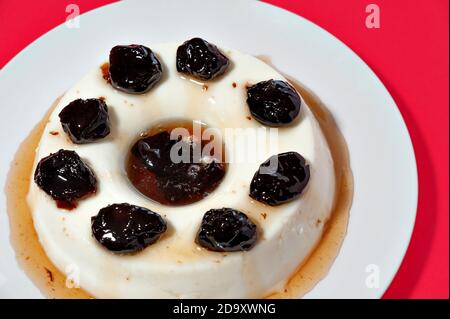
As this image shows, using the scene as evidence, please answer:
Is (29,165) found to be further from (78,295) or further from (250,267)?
(250,267)

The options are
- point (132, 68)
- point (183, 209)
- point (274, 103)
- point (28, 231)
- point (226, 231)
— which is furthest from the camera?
point (28, 231)

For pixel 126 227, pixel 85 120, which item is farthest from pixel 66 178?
pixel 126 227

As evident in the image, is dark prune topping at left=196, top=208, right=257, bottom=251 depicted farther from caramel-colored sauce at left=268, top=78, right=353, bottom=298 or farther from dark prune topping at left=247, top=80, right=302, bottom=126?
dark prune topping at left=247, top=80, right=302, bottom=126

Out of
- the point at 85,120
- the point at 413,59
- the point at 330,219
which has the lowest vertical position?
the point at 330,219

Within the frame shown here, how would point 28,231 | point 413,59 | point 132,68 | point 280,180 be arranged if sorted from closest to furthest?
point 280,180, point 132,68, point 28,231, point 413,59

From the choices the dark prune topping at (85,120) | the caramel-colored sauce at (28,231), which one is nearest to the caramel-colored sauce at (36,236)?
the caramel-colored sauce at (28,231)

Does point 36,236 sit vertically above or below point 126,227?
below

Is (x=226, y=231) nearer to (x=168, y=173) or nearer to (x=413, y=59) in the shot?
(x=168, y=173)
